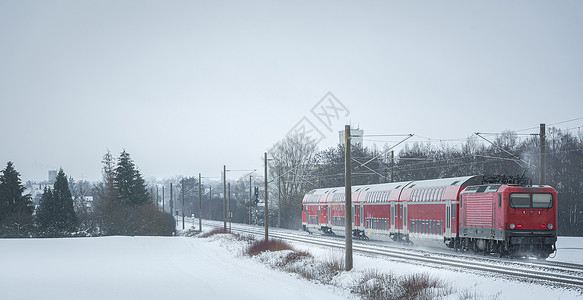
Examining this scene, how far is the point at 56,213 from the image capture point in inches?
3078

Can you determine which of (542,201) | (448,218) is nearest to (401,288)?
(542,201)

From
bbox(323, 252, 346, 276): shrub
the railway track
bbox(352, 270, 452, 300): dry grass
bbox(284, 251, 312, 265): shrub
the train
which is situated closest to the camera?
bbox(352, 270, 452, 300): dry grass

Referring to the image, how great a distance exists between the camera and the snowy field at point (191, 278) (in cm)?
2188

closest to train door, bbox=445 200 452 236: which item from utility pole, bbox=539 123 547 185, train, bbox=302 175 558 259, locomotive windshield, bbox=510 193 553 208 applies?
train, bbox=302 175 558 259

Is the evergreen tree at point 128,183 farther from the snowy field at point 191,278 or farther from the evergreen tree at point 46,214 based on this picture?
the snowy field at point 191,278

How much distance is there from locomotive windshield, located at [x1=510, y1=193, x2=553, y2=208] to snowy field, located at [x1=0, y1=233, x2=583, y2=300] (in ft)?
9.51

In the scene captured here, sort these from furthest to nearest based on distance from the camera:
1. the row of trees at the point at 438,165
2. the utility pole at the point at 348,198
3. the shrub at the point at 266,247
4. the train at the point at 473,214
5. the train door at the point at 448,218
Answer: the row of trees at the point at 438,165 → the shrub at the point at 266,247 → the train door at the point at 448,218 → the train at the point at 473,214 → the utility pole at the point at 348,198

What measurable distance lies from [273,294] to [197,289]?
3.79 metres

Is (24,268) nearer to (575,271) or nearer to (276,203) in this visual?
(575,271)

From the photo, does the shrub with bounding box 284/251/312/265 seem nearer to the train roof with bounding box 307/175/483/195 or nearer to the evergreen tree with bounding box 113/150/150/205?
the train roof with bounding box 307/175/483/195

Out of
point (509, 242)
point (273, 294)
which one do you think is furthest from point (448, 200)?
point (273, 294)

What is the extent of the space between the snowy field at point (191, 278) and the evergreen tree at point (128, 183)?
3853 cm

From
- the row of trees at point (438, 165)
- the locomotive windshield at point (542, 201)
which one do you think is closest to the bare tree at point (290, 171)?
the row of trees at point (438, 165)

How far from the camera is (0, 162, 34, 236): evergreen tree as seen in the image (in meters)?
75.9
